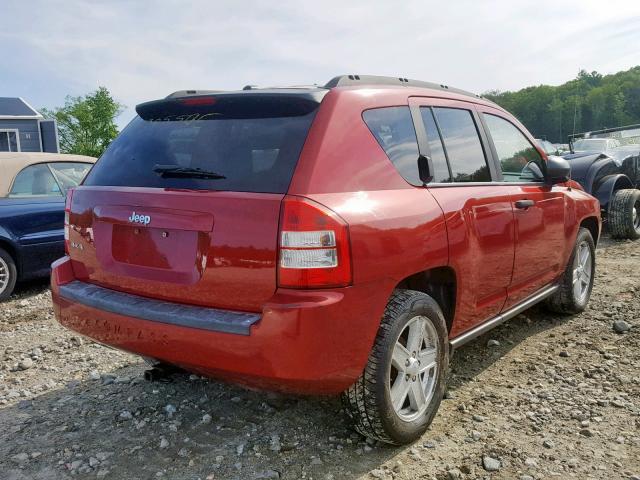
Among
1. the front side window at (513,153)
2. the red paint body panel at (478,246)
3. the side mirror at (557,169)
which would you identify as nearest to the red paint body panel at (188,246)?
the red paint body panel at (478,246)

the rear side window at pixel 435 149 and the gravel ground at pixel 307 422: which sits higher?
the rear side window at pixel 435 149

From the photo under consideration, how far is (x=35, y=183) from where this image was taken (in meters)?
6.16

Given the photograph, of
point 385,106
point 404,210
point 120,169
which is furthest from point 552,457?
point 120,169

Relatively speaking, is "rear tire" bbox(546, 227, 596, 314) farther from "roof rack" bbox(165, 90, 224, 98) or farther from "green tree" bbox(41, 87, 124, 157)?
"green tree" bbox(41, 87, 124, 157)

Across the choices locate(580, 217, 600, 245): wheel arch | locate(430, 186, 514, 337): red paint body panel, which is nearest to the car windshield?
locate(580, 217, 600, 245): wheel arch

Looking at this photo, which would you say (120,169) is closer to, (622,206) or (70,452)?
(70,452)

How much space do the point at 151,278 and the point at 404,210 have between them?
3.90 feet

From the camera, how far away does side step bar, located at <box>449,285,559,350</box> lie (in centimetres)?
323

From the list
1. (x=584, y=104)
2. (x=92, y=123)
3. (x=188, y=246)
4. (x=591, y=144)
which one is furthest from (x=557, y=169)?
(x=584, y=104)

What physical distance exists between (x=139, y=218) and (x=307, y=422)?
4.58 feet

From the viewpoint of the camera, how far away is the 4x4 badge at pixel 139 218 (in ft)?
8.46

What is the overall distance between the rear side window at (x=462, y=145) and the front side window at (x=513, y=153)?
10.2 inches

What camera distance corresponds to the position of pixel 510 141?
407cm

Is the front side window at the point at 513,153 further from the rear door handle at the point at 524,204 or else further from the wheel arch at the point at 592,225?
the wheel arch at the point at 592,225
